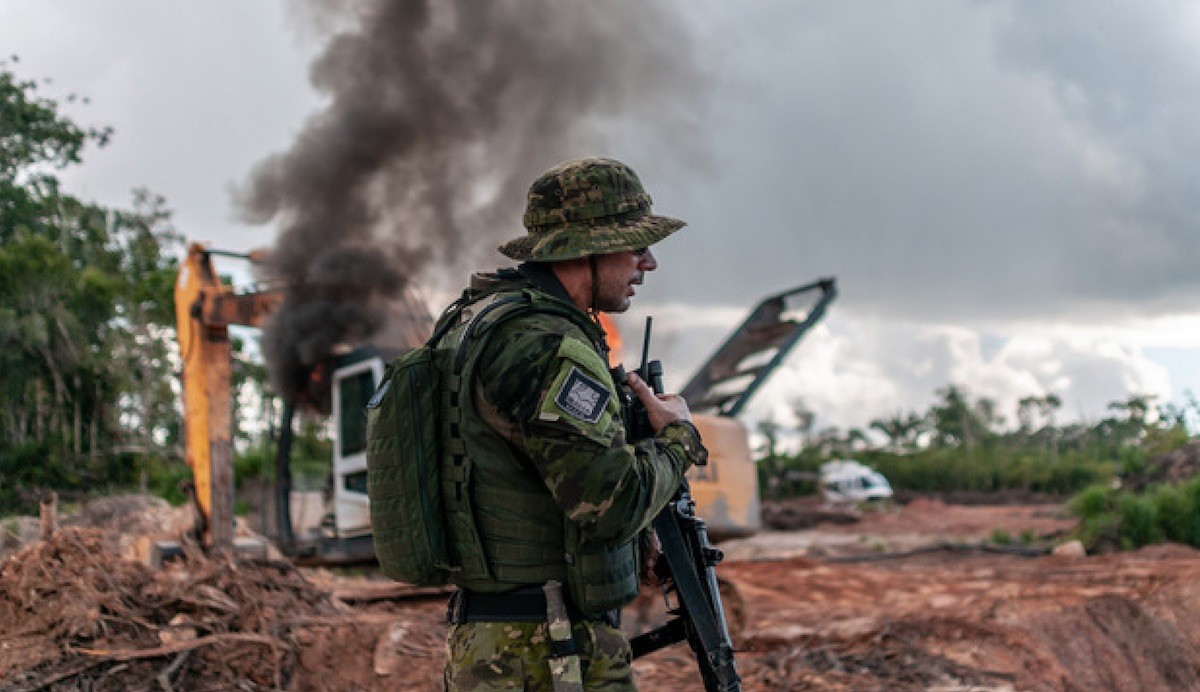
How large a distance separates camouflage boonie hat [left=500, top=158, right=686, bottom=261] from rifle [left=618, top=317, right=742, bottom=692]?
26 cm

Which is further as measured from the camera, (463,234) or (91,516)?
(91,516)

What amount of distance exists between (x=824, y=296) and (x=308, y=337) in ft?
15.9

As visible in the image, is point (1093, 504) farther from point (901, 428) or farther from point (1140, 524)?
point (901, 428)

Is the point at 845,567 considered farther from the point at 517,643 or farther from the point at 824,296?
the point at 517,643

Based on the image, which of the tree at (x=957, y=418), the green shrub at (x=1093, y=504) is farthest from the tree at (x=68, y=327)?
the tree at (x=957, y=418)

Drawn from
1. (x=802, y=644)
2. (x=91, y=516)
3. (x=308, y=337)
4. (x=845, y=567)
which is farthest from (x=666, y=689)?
(x=91, y=516)

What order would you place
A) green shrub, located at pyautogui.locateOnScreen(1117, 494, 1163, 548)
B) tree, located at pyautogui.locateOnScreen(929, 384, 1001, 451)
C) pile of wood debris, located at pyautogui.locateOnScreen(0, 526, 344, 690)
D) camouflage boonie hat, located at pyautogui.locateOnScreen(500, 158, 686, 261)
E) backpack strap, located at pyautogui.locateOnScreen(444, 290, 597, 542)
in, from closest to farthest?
backpack strap, located at pyautogui.locateOnScreen(444, 290, 597, 542)
camouflage boonie hat, located at pyautogui.locateOnScreen(500, 158, 686, 261)
pile of wood debris, located at pyautogui.locateOnScreen(0, 526, 344, 690)
green shrub, located at pyautogui.locateOnScreen(1117, 494, 1163, 548)
tree, located at pyautogui.locateOnScreen(929, 384, 1001, 451)

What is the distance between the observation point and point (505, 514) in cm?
233

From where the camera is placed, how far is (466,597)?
2.45 m

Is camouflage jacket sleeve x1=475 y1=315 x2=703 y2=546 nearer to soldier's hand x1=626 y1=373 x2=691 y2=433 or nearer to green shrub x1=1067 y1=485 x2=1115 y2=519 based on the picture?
soldier's hand x1=626 y1=373 x2=691 y2=433

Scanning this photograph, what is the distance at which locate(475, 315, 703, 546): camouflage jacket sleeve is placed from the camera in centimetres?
219

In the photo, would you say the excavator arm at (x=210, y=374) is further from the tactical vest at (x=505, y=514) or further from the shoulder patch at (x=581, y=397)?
the shoulder patch at (x=581, y=397)

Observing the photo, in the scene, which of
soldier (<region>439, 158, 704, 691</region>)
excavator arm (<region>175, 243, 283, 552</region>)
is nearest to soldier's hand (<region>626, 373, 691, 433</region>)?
soldier (<region>439, 158, 704, 691</region>)

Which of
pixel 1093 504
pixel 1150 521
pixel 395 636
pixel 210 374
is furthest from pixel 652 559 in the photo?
pixel 1093 504
